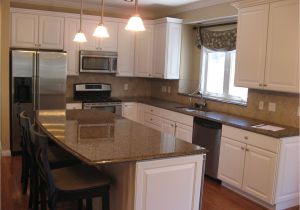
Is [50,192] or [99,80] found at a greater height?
[99,80]

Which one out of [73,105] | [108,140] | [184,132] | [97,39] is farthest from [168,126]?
[108,140]

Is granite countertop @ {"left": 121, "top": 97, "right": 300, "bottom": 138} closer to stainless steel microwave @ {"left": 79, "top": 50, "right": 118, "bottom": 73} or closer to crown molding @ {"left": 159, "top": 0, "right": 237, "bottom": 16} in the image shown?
stainless steel microwave @ {"left": 79, "top": 50, "right": 118, "bottom": 73}

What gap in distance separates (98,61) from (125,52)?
58 centimetres

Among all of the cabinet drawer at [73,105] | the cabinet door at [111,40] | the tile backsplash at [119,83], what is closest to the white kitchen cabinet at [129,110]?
the tile backsplash at [119,83]

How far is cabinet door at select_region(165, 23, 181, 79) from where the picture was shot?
5.56 metres

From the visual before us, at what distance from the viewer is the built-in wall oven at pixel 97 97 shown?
217 inches

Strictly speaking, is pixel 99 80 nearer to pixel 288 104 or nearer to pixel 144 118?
pixel 144 118

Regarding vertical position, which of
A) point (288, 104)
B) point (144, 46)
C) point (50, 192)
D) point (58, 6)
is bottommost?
point (50, 192)

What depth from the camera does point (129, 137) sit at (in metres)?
2.72

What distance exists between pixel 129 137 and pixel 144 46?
3.54 meters

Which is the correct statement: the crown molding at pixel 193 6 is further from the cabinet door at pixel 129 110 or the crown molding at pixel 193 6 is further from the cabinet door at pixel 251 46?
the cabinet door at pixel 129 110

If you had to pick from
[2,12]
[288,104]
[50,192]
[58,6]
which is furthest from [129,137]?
[58,6]

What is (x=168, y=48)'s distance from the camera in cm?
557

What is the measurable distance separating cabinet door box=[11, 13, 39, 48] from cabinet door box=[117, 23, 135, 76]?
148cm
